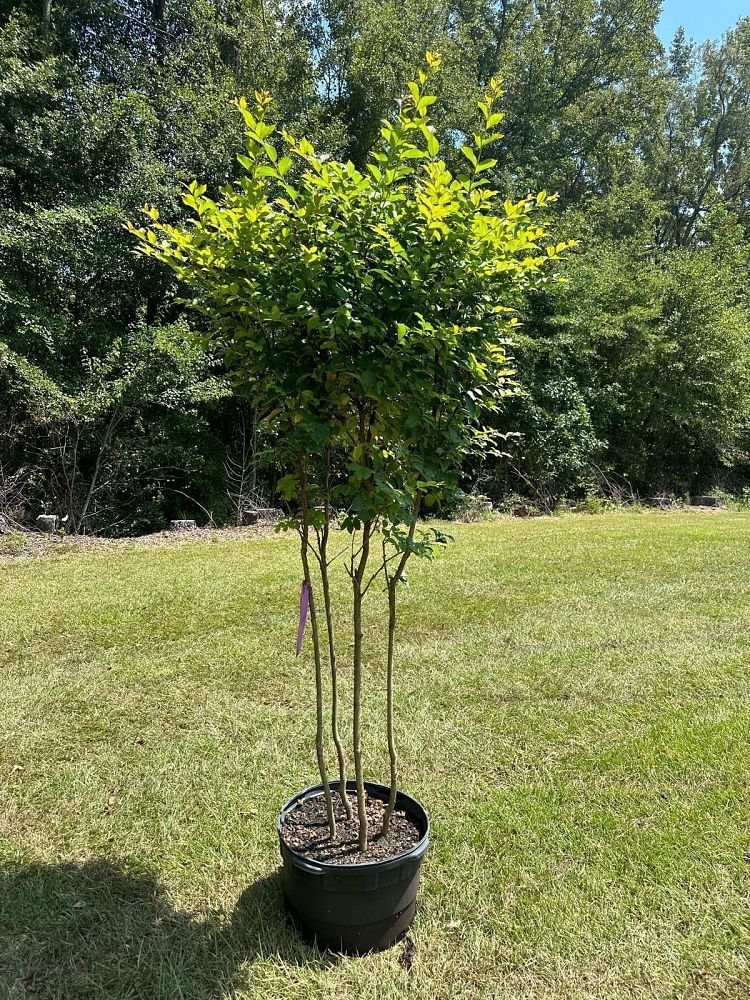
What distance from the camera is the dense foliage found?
8391mm

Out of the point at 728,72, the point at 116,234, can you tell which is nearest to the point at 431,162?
the point at 116,234

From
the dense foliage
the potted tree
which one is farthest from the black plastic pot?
the dense foliage

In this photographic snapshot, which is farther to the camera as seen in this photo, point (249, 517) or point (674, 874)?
point (249, 517)

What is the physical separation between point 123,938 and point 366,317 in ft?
6.26

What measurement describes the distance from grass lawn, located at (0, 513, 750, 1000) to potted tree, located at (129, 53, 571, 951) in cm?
29

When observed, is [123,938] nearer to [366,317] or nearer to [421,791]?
[421,791]

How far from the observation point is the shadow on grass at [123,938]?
1772 mm

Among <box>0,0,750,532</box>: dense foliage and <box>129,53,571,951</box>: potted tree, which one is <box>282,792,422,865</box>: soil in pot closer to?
<box>129,53,571,951</box>: potted tree

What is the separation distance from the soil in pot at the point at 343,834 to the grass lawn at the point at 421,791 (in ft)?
0.80

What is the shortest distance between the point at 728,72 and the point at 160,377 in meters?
24.3

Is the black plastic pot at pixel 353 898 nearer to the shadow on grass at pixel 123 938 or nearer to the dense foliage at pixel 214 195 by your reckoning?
the shadow on grass at pixel 123 938

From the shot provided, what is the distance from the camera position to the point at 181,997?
5.67 feet

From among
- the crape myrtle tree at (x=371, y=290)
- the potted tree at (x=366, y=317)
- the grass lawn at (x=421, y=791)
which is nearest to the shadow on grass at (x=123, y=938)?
the grass lawn at (x=421, y=791)

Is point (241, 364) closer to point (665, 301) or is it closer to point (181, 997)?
point (181, 997)
